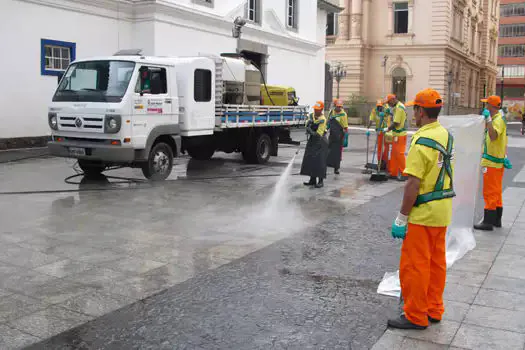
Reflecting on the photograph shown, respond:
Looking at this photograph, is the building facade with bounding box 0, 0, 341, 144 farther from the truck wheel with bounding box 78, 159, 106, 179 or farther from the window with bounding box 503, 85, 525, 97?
the window with bounding box 503, 85, 525, 97

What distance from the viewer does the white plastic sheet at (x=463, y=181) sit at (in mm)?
6312

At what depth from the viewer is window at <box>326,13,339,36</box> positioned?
53.1 m

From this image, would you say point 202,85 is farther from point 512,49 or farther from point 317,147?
point 512,49

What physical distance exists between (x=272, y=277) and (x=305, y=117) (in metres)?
12.8

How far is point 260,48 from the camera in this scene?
2850 cm

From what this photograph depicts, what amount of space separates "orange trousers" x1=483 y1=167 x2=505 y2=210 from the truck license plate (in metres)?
7.39

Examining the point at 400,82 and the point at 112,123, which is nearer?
the point at 112,123

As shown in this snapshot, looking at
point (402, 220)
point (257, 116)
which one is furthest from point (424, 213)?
point (257, 116)

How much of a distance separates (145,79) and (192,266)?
653 centimetres

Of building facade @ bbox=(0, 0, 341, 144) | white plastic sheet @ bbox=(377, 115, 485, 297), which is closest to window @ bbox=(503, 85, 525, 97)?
building facade @ bbox=(0, 0, 341, 144)

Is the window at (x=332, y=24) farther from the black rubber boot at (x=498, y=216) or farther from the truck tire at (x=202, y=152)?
the black rubber boot at (x=498, y=216)

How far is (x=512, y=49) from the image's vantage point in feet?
300

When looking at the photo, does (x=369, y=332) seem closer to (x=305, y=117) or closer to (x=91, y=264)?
(x=91, y=264)

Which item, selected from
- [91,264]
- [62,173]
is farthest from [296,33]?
[91,264]
